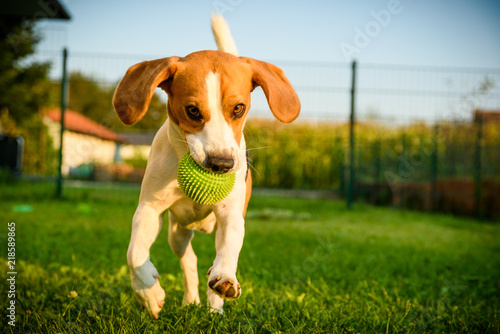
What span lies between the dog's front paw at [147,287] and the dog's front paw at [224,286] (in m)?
0.40

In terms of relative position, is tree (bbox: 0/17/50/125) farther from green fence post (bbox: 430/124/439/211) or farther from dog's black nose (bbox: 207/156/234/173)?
dog's black nose (bbox: 207/156/234/173)

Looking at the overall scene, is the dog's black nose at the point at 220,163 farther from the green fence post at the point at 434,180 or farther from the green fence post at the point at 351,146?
the green fence post at the point at 434,180

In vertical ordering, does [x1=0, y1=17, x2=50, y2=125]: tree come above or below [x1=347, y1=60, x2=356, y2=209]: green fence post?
above

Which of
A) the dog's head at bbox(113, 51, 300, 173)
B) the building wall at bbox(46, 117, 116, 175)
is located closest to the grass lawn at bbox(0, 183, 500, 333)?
the dog's head at bbox(113, 51, 300, 173)

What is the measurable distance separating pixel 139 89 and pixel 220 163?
63 cm

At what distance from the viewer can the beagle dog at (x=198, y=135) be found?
232cm

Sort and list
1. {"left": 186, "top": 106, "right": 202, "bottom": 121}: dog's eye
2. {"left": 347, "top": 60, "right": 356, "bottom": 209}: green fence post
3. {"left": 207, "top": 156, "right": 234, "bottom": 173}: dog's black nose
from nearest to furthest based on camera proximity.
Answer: {"left": 207, "top": 156, "right": 234, "bottom": 173}: dog's black nose
{"left": 186, "top": 106, "right": 202, "bottom": 121}: dog's eye
{"left": 347, "top": 60, "right": 356, "bottom": 209}: green fence post

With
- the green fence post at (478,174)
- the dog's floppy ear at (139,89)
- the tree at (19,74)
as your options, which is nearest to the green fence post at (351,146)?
the green fence post at (478,174)

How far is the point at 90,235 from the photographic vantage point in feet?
20.2

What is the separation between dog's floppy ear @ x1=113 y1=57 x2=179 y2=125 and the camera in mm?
2424

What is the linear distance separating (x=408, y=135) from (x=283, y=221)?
18.1 feet

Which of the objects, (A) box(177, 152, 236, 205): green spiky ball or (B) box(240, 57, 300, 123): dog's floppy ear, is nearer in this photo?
(A) box(177, 152, 236, 205): green spiky ball

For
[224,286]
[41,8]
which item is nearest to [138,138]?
[41,8]

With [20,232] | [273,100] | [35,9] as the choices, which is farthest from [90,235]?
[35,9]
